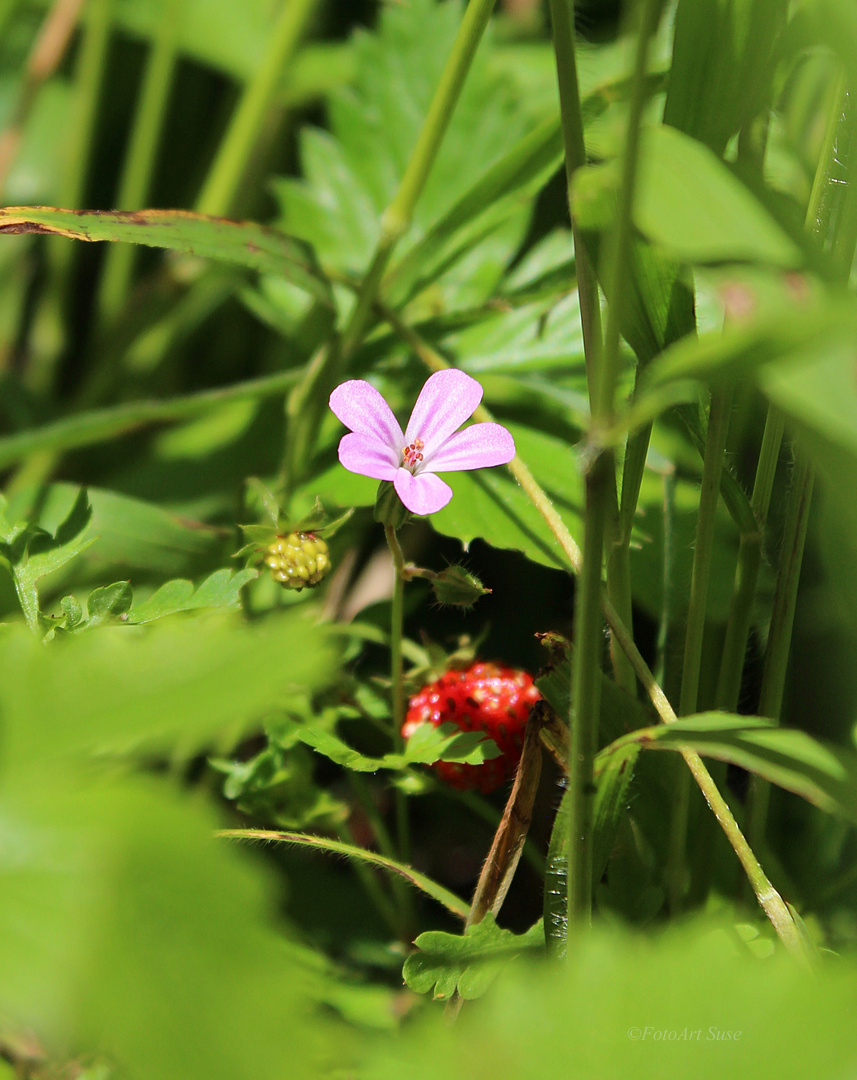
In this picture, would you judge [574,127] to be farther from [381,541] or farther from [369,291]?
[381,541]

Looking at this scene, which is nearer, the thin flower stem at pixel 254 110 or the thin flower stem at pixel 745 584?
the thin flower stem at pixel 745 584

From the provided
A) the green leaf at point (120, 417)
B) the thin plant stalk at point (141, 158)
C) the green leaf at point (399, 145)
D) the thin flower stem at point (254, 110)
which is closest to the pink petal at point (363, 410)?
the green leaf at point (120, 417)

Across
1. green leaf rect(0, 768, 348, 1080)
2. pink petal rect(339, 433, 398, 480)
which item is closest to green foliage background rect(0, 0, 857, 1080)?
green leaf rect(0, 768, 348, 1080)

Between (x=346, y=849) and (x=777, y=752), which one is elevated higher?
(x=777, y=752)

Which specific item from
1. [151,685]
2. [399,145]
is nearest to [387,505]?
[151,685]

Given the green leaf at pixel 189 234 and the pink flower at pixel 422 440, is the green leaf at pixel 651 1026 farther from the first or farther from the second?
the green leaf at pixel 189 234

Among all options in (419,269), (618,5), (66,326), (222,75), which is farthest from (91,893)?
(618,5)

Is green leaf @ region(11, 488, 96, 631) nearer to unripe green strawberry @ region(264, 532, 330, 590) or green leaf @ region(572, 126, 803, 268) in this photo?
unripe green strawberry @ region(264, 532, 330, 590)
